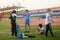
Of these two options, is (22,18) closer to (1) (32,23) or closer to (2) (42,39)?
(1) (32,23)

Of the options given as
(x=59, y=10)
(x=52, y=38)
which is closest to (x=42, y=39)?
(x=52, y=38)

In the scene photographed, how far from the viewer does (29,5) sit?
8836 millimetres

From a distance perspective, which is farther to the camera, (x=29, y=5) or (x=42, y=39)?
(x=29, y=5)

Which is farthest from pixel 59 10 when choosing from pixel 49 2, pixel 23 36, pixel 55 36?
pixel 23 36

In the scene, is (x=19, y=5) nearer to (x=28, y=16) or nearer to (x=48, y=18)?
(x=28, y=16)

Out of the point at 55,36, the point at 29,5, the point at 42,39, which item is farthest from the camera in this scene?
the point at 29,5

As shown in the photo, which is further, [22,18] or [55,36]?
[22,18]

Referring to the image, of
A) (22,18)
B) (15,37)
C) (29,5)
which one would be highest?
(29,5)

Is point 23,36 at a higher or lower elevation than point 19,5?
lower

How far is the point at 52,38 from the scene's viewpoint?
25.7 feet

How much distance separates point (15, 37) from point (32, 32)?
1.07 m

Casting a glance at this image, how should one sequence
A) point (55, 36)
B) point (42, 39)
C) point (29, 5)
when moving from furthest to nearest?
point (29, 5) < point (55, 36) < point (42, 39)

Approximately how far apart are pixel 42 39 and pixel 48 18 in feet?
2.71

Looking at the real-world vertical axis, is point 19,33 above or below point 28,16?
below
